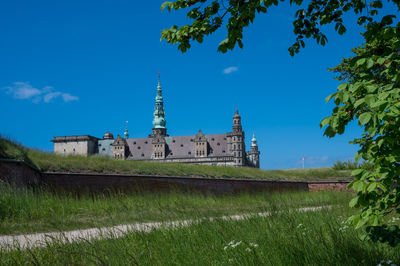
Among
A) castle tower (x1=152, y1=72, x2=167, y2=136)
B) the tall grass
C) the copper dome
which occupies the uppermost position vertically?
castle tower (x1=152, y1=72, x2=167, y2=136)

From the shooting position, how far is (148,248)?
4434 mm

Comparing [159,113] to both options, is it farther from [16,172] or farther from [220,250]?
[220,250]

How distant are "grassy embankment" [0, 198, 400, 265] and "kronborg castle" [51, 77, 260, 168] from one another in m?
80.3

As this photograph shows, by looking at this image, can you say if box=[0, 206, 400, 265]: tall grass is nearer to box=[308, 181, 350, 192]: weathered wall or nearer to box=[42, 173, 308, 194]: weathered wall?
box=[42, 173, 308, 194]: weathered wall

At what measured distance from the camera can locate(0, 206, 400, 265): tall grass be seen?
373 centimetres

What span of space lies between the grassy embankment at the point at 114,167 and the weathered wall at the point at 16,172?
35 cm

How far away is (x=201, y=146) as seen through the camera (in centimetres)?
8738

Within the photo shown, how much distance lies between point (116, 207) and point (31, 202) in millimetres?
2356

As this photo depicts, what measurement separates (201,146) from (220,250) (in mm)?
83069

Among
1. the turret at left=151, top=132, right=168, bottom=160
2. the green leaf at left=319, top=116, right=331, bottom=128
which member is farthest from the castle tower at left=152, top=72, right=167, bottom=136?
the green leaf at left=319, top=116, right=331, bottom=128

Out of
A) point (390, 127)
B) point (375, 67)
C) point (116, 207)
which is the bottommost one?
point (116, 207)

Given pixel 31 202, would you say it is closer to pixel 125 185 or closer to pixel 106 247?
pixel 106 247

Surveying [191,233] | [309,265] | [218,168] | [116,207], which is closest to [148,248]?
[191,233]

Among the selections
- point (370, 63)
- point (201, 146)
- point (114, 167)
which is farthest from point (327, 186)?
point (201, 146)
